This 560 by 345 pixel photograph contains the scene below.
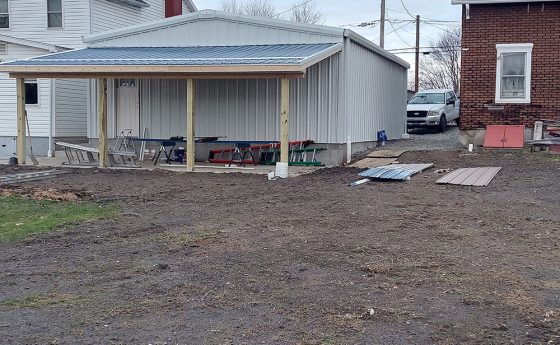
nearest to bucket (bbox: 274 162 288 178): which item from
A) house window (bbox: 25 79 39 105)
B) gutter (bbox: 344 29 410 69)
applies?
gutter (bbox: 344 29 410 69)

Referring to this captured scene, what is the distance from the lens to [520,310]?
548 centimetres

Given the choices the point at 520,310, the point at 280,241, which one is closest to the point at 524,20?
the point at 280,241

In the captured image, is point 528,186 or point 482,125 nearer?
point 528,186

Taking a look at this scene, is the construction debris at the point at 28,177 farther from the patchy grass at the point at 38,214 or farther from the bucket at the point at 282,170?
the bucket at the point at 282,170

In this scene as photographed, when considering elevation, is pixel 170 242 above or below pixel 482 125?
below

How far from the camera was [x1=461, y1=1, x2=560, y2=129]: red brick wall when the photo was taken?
722 inches

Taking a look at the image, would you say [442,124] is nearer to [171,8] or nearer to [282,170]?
[171,8]

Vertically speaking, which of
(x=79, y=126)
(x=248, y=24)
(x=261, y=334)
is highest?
(x=248, y=24)

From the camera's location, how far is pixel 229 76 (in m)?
15.7

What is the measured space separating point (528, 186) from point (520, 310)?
7.72 metres

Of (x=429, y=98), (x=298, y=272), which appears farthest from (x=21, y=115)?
(x=429, y=98)

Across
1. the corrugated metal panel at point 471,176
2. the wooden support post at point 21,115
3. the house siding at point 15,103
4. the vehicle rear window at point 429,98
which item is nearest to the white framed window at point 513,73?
the corrugated metal panel at point 471,176

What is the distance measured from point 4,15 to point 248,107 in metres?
10.7

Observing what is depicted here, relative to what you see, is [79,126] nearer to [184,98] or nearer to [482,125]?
[184,98]
